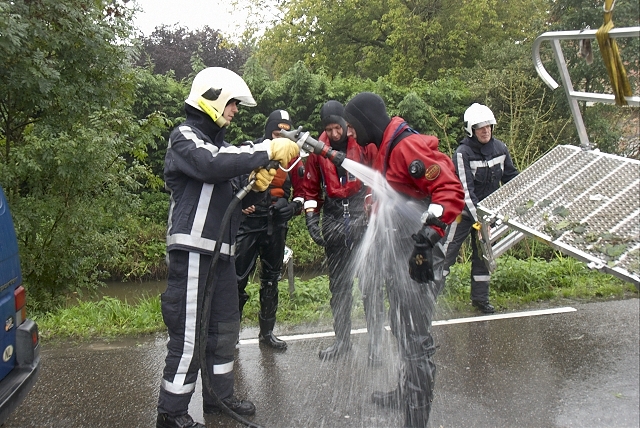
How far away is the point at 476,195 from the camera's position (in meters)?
6.19

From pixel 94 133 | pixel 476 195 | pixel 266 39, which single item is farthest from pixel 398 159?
pixel 266 39

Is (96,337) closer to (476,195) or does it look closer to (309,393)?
Result: (309,393)

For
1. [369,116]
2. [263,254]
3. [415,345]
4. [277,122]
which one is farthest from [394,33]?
[415,345]

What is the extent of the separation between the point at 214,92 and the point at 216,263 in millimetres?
1008

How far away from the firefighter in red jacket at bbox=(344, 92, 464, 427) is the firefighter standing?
4.24 ft

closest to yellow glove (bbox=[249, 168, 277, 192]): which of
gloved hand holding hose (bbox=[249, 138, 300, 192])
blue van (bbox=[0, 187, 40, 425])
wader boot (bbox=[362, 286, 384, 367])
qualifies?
gloved hand holding hose (bbox=[249, 138, 300, 192])

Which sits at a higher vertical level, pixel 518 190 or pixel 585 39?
pixel 585 39

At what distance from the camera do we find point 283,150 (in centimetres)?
386

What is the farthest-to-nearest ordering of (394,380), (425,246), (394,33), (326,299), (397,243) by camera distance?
(394,33) → (326,299) → (394,380) → (397,243) → (425,246)

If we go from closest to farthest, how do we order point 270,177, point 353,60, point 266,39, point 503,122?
point 270,177 → point 503,122 → point 353,60 → point 266,39

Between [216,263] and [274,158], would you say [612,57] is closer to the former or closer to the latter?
[274,158]

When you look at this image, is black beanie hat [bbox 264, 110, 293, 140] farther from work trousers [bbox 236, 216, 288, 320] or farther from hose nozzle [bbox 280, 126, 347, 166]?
hose nozzle [bbox 280, 126, 347, 166]

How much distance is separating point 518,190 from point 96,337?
12.8ft

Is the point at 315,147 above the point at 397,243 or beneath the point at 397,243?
above
